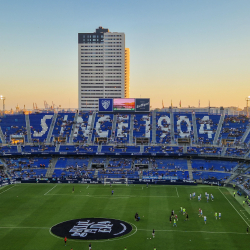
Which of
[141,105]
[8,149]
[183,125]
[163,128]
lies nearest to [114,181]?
[163,128]

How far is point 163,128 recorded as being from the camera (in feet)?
329

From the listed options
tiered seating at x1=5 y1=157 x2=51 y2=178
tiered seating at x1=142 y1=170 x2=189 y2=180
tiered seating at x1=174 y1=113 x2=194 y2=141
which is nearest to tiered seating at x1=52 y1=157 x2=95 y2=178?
tiered seating at x1=5 y1=157 x2=51 y2=178

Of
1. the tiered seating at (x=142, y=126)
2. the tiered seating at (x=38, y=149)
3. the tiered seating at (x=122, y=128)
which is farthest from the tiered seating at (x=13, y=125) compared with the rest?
the tiered seating at (x=142, y=126)

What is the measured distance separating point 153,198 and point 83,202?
39.9 ft

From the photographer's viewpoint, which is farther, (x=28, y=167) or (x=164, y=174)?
(x=28, y=167)

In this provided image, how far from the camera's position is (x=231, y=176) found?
252 ft

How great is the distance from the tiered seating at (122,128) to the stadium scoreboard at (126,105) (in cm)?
209

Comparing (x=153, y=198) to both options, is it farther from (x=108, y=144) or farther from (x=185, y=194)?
(x=108, y=144)

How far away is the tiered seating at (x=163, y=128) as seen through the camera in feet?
311

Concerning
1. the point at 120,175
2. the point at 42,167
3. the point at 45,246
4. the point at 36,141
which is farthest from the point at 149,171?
the point at 45,246

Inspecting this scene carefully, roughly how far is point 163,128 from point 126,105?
13.9 metres

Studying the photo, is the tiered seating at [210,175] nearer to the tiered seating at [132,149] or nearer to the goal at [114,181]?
the goal at [114,181]

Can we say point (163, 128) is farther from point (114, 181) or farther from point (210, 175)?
point (114, 181)

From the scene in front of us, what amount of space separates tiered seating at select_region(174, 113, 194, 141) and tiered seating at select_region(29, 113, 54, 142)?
36.5 meters
